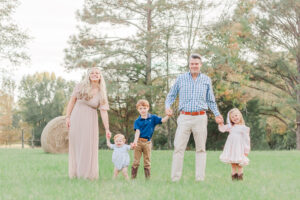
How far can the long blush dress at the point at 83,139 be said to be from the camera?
24.0ft

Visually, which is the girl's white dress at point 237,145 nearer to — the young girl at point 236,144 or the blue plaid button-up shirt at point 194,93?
the young girl at point 236,144

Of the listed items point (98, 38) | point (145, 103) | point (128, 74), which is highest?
point (98, 38)

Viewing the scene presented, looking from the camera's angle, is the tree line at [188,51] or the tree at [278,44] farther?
the tree at [278,44]

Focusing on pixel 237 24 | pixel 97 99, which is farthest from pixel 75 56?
pixel 97 99

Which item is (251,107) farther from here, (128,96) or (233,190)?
(233,190)

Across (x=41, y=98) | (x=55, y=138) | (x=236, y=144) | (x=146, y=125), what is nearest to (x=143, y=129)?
(x=146, y=125)

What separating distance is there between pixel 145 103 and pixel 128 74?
18.5 metres

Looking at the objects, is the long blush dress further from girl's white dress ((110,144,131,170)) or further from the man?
the man

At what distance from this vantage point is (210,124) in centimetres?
2850

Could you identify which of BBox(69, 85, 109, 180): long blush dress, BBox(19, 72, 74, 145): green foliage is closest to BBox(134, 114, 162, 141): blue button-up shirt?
BBox(69, 85, 109, 180): long blush dress

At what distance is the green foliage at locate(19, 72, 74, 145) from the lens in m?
53.5

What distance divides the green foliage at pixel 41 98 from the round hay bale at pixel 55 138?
1230 inches

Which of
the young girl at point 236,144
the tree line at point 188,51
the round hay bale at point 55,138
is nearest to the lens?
the young girl at point 236,144

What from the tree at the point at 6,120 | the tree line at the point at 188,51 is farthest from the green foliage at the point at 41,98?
the tree line at the point at 188,51
